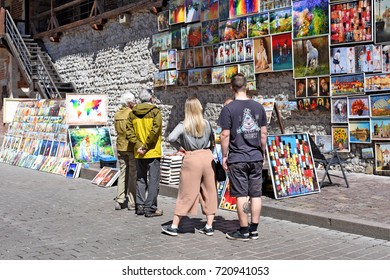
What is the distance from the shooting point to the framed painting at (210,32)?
1348 centimetres

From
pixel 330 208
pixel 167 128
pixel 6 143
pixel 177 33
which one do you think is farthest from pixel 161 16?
pixel 330 208

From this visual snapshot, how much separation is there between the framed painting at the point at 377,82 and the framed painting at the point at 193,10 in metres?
5.54

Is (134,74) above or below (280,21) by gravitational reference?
below

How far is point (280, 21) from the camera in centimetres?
1167

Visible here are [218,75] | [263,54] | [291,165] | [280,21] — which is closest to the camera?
[291,165]

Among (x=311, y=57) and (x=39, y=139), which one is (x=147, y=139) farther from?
(x=39, y=139)

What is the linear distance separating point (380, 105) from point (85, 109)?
709 centimetres

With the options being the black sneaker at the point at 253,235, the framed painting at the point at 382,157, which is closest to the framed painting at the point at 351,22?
the framed painting at the point at 382,157

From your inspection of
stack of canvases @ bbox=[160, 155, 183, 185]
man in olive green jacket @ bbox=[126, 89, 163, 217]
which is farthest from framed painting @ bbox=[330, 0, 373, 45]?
man in olive green jacket @ bbox=[126, 89, 163, 217]

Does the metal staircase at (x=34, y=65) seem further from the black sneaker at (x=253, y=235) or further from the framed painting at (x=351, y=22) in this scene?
the black sneaker at (x=253, y=235)

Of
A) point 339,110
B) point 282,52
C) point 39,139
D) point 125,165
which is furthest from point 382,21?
point 39,139

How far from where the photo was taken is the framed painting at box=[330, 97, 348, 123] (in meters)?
10.6

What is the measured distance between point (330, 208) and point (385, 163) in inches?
137
